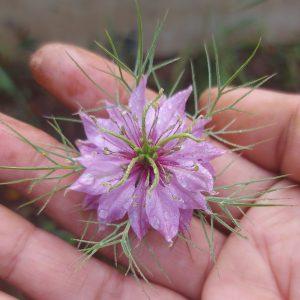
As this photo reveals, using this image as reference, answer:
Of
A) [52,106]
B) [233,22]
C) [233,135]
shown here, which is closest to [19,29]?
[52,106]

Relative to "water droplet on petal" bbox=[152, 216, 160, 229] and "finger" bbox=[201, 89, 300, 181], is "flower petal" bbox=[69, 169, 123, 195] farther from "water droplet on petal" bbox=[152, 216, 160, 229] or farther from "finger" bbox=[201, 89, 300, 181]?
"finger" bbox=[201, 89, 300, 181]

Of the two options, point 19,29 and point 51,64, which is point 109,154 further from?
point 19,29

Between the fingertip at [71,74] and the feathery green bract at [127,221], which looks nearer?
the feathery green bract at [127,221]

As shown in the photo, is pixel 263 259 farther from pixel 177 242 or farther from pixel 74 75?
pixel 74 75

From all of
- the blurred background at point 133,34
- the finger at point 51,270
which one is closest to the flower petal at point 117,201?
the finger at point 51,270

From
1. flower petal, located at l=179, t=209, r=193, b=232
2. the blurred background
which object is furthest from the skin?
the blurred background

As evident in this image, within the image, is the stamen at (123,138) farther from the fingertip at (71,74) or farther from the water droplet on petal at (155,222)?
the fingertip at (71,74)
